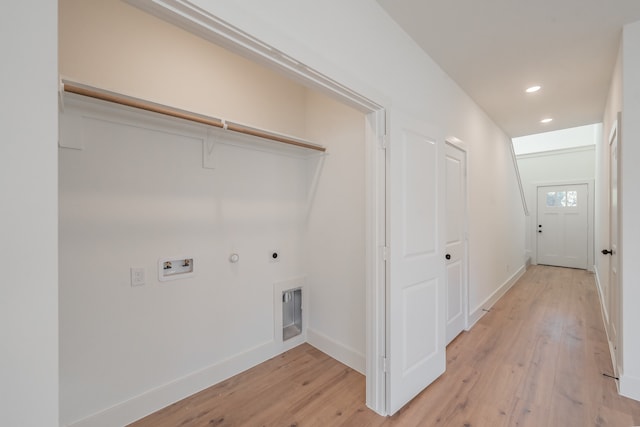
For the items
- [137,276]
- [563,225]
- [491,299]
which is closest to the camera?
[137,276]

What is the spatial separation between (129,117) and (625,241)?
3447mm

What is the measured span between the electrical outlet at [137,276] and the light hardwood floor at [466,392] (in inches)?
34.3

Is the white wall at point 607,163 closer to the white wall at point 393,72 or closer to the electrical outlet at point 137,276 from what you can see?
the white wall at point 393,72

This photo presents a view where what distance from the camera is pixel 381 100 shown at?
1.70 meters

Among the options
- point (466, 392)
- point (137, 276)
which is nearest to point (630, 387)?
point (466, 392)

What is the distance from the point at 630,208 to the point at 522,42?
1.44 metres

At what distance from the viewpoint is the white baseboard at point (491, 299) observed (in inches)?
123

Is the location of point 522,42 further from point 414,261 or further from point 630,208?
point 414,261

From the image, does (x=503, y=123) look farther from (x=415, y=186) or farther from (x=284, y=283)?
(x=284, y=283)

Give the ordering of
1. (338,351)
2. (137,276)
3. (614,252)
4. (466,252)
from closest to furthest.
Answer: (137,276) < (614,252) < (338,351) < (466,252)

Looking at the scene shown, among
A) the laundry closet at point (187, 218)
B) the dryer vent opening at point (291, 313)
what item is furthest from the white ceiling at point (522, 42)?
the dryer vent opening at point (291, 313)

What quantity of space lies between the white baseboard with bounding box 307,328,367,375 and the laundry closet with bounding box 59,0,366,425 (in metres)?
0.01

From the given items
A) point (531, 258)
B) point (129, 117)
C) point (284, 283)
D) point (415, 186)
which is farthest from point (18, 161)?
point (531, 258)

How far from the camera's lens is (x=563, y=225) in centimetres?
606
